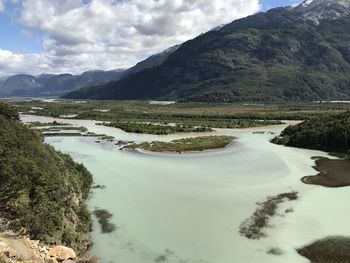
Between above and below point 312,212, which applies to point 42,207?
above

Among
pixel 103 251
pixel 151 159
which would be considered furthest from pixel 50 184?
pixel 151 159

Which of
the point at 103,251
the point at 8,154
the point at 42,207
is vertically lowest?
the point at 103,251

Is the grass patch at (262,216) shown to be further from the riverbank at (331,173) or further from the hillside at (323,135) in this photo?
the hillside at (323,135)

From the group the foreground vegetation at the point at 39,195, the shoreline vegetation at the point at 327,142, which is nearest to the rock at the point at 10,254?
the foreground vegetation at the point at 39,195

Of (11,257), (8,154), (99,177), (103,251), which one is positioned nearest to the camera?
(11,257)

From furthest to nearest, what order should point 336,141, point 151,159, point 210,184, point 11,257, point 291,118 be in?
point 291,118 → point 336,141 → point 151,159 → point 210,184 → point 11,257

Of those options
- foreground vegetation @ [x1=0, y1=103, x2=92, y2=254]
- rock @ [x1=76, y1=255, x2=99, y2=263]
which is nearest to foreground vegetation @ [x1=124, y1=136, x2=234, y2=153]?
foreground vegetation @ [x1=0, y1=103, x2=92, y2=254]

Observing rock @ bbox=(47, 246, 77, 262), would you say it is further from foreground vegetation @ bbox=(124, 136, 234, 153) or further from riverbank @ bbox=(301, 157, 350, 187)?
foreground vegetation @ bbox=(124, 136, 234, 153)

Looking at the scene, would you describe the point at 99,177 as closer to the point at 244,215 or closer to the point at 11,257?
the point at 244,215
